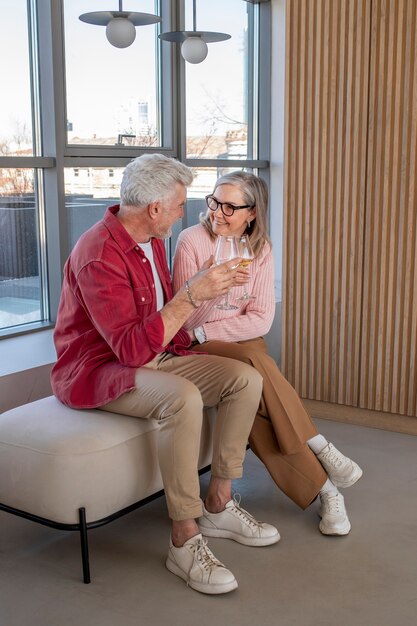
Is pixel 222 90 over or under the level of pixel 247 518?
over

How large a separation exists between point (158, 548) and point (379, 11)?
98.9 inches

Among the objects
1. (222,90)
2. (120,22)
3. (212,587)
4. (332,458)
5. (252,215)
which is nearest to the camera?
(212,587)

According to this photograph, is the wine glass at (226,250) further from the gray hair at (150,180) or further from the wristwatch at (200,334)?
the wristwatch at (200,334)

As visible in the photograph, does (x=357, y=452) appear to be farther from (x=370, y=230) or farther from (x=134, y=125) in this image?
(x=134, y=125)

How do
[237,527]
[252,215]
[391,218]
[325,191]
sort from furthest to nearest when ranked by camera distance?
[325,191]
[391,218]
[252,215]
[237,527]

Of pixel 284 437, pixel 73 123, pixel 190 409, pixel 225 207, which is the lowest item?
pixel 284 437

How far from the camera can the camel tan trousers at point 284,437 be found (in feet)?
9.09

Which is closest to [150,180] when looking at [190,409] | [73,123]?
[190,409]

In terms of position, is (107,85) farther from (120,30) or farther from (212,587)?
(212,587)

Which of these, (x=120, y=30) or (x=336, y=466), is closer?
(x=336, y=466)

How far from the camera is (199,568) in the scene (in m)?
2.40

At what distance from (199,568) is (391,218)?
6.41 ft

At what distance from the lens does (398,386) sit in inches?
149

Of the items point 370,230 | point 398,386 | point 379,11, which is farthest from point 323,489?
point 379,11
